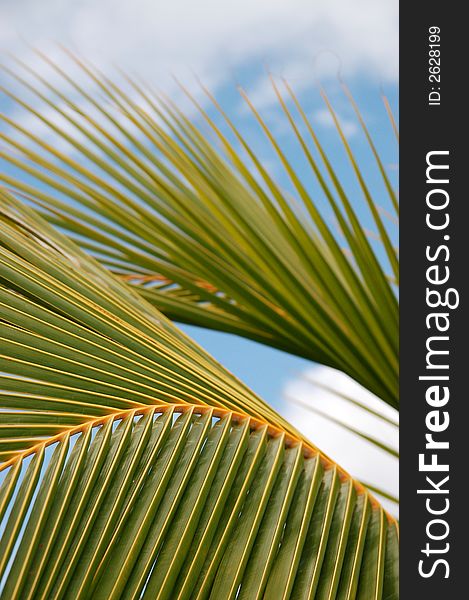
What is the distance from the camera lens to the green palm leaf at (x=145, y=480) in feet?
2.07

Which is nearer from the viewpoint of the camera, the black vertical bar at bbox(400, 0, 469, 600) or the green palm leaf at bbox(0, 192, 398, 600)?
the green palm leaf at bbox(0, 192, 398, 600)

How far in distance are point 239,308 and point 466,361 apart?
0.53m

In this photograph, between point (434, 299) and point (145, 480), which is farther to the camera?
point (434, 299)

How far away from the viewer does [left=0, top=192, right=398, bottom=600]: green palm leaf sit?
63cm

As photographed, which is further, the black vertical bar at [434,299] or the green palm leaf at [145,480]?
the black vertical bar at [434,299]

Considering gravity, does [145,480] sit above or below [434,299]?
below

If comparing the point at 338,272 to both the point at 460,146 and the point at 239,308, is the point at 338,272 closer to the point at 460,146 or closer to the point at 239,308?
the point at 239,308

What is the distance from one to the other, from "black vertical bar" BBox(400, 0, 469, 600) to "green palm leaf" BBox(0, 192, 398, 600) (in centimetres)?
5

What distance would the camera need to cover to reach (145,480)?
26.8 inches

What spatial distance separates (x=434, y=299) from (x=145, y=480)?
1.28 ft

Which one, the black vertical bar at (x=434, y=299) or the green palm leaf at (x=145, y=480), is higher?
the black vertical bar at (x=434, y=299)

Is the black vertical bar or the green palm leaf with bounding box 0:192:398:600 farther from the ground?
the black vertical bar

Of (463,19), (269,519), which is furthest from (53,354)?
Result: (463,19)

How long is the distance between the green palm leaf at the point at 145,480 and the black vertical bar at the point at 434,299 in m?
0.05
